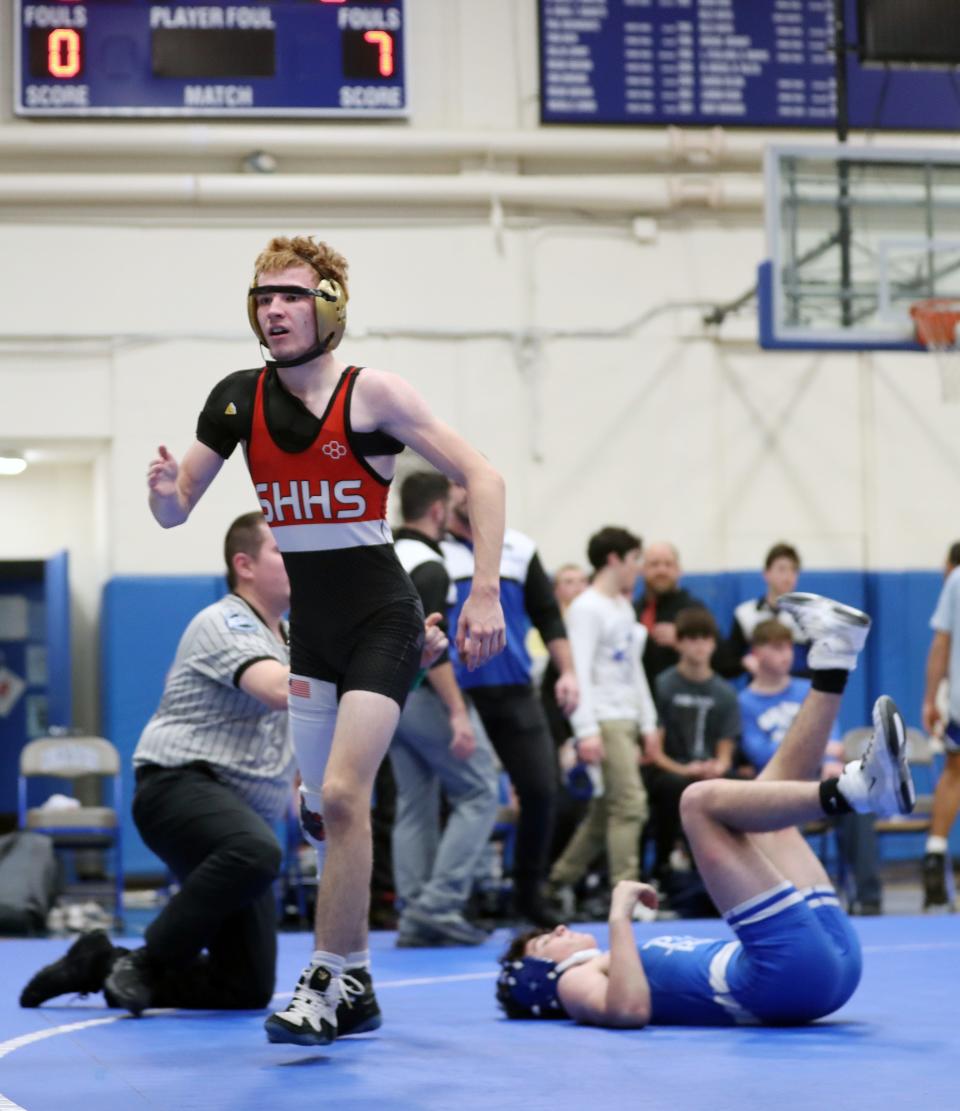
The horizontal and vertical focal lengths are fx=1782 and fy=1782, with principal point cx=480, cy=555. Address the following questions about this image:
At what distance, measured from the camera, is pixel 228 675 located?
4.98 metres

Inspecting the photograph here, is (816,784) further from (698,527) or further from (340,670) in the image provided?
(698,527)

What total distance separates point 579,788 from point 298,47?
18.0ft

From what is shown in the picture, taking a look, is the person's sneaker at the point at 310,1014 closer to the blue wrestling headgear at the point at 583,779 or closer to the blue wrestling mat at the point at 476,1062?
the blue wrestling mat at the point at 476,1062

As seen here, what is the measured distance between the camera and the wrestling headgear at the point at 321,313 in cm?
435

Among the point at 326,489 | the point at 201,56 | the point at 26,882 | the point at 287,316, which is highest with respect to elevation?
the point at 201,56

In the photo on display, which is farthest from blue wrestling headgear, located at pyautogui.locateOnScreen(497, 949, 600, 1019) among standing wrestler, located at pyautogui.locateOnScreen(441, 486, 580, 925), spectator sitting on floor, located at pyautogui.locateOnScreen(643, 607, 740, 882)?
spectator sitting on floor, located at pyautogui.locateOnScreen(643, 607, 740, 882)

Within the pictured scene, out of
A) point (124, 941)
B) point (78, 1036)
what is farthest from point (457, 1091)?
point (124, 941)

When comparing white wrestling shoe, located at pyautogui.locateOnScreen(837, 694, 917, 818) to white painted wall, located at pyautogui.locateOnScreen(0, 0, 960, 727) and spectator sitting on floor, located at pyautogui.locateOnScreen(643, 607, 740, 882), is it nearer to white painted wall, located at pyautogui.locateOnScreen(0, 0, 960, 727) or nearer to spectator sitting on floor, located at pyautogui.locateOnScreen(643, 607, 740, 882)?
spectator sitting on floor, located at pyautogui.locateOnScreen(643, 607, 740, 882)

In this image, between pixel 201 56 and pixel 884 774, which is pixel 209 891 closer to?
pixel 884 774

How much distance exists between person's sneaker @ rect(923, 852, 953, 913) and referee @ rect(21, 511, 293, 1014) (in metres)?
4.66

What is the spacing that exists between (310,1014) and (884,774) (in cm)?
147

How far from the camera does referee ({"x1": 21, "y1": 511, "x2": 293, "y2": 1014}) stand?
4.91 m

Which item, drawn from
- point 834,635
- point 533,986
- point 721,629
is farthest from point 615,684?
point 834,635

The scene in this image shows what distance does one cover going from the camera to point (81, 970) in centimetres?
519
